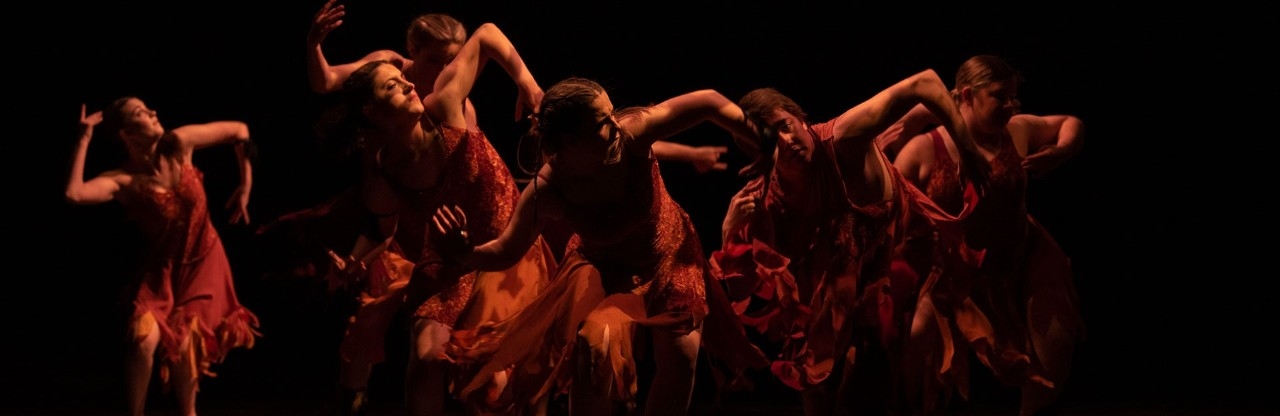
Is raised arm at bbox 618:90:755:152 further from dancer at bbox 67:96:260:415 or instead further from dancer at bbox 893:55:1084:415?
dancer at bbox 67:96:260:415

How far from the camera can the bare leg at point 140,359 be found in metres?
4.63

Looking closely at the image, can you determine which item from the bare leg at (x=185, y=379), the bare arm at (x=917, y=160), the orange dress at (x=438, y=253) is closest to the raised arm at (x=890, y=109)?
the bare arm at (x=917, y=160)

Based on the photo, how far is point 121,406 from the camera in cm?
522

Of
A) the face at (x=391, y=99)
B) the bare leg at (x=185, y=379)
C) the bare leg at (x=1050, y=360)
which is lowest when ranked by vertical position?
the bare leg at (x=185, y=379)

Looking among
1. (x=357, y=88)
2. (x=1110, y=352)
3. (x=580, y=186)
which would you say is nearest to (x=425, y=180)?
(x=357, y=88)

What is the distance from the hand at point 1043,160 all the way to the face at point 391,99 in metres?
1.64

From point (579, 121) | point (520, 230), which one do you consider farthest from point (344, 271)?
point (579, 121)

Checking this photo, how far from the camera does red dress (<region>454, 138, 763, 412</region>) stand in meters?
3.18

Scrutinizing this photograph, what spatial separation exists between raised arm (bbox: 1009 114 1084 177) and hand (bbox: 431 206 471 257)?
1.70 m

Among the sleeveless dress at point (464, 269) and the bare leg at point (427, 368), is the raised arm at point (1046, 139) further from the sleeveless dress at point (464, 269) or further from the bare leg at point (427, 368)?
the bare leg at point (427, 368)

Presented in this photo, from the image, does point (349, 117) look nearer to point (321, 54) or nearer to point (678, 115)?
point (321, 54)

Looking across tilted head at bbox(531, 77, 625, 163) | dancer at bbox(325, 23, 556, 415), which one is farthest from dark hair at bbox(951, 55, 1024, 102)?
tilted head at bbox(531, 77, 625, 163)

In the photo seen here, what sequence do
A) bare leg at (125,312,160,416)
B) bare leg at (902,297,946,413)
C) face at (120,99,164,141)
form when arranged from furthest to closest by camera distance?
face at (120,99,164,141)
bare leg at (125,312,160,416)
bare leg at (902,297,946,413)

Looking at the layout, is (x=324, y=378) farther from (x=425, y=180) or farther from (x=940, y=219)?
(x=940, y=219)
